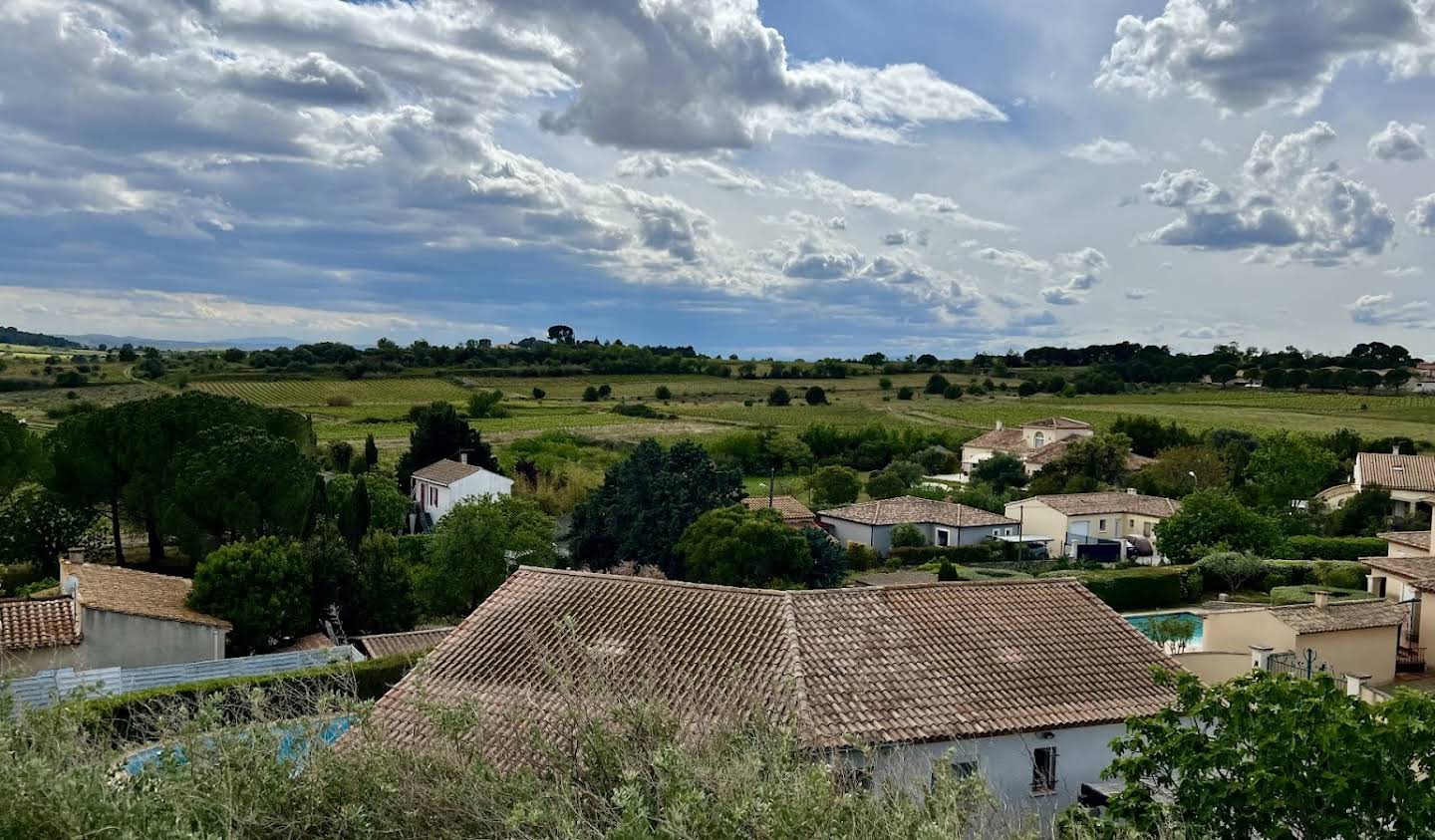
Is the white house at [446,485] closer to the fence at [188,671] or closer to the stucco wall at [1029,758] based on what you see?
the fence at [188,671]

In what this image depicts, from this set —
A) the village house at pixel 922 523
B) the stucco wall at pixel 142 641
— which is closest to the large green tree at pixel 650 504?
the village house at pixel 922 523

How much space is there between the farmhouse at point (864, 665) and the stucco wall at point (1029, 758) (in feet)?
0.06

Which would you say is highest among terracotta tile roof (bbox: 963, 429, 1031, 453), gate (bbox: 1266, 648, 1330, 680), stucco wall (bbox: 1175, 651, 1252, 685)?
terracotta tile roof (bbox: 963, 429, 1031, 453)

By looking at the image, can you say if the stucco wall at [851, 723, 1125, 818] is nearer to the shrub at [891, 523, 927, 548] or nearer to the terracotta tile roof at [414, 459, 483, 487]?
the shrub at [891, 523, 927, 548]

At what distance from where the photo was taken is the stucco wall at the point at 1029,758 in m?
12.5

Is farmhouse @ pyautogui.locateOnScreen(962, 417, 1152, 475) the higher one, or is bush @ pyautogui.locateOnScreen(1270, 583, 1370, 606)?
farmhouse @ pyautogui.locateOnScreen(962, 417, 1152, 475)

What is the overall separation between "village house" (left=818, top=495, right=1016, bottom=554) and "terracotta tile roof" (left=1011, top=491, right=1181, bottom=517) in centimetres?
218

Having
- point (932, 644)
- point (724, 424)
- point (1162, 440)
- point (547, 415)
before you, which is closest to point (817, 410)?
point (724, 424)

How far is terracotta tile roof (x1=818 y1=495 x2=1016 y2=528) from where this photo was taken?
1791 inches

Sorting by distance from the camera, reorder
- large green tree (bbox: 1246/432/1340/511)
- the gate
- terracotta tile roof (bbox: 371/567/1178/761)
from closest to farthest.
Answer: terracotta tile roof (bbox: 371/567/1178/761)
the gate
large green tree (bbox: 1246/432/1340/511)

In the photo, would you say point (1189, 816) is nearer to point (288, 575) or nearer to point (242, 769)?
point (242, 769)

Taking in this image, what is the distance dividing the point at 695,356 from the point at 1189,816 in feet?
412

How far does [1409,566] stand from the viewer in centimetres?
2650

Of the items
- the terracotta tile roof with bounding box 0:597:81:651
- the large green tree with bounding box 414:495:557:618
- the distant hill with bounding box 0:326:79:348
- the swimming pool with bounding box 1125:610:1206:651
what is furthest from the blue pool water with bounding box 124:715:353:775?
the distant hill with bounding box 0:326:79:348
